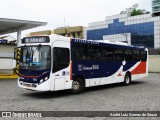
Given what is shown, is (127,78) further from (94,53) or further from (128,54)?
(94,53)

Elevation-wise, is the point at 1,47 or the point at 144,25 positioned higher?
the point at 144,25

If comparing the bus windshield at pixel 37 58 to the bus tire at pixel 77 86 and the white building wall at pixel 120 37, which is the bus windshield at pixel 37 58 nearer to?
the bus tire at pixel 77 86

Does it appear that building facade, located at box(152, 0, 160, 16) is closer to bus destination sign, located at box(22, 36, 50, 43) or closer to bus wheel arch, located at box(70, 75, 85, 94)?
bus wheel arch, located at box(70, 75, 85, 94)

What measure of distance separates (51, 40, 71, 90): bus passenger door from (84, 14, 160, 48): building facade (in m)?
62.9

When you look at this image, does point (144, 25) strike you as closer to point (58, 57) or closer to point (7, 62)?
point (7, 62)

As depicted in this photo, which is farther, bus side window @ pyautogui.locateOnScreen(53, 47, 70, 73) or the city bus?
bus side window @ pyautogui.locateOnScreen(53, 47, 70, 73)

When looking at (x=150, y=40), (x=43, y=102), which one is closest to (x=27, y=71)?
(x=43, y=102)

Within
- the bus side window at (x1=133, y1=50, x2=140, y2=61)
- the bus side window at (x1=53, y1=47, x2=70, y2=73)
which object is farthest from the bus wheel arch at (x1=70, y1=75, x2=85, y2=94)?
the bus side window at (x1=133, y1=50, x2=140, y2=61)

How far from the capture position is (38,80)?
12789mm

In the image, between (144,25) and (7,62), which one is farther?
(144,25)

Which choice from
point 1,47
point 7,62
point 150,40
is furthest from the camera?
point 150,40

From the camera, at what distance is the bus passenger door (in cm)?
1309

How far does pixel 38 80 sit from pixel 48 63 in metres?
0.87

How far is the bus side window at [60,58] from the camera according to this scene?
1315cm
